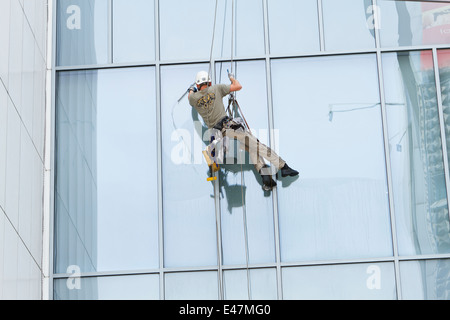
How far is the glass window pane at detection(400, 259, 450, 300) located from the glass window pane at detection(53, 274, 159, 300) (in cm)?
342

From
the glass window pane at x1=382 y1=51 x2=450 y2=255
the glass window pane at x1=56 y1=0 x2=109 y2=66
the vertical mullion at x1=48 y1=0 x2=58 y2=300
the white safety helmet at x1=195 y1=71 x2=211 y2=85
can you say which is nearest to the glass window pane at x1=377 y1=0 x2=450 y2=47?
the glass window pane at x1=382 y1=51 x2=450 y2=255

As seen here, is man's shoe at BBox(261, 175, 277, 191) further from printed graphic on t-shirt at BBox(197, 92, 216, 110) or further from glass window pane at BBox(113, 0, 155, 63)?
glass window pane at BBox(113, 0, 155, 63)

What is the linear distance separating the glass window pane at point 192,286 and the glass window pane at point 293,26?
133 inches

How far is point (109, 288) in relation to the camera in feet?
45.3

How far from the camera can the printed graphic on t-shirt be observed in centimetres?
1399

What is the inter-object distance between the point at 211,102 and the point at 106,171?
1796 millimetres

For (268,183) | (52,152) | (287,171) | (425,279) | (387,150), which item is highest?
(52,152)

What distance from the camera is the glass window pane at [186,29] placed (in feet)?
47.6

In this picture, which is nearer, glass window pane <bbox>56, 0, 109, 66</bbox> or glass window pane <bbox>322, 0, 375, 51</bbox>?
glass window pane <bbox>322, 0, 375, 51</bbox>

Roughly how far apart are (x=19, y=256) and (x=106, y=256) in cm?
174

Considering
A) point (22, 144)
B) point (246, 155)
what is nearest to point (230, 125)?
point (246, 155)

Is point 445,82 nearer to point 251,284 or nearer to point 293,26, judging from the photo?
point 293,26

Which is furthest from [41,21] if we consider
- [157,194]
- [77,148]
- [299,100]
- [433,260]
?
[433,260]

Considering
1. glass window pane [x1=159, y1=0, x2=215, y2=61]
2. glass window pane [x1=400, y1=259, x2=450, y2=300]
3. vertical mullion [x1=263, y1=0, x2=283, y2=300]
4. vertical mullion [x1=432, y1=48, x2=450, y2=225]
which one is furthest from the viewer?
glass window pane [x1=159, y1=0, x2=215, y2=61]
